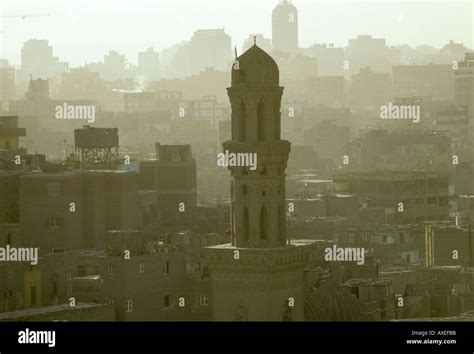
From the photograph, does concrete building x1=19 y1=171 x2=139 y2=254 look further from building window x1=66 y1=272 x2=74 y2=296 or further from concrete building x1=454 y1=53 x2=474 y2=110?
concrete building x1=454 y1=53 x2=474 y2=110

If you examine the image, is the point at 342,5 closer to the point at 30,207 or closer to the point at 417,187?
the point at 417,187

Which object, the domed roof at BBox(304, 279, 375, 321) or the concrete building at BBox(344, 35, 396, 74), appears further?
the concrete building at BBox(344, 35, 396, 74)

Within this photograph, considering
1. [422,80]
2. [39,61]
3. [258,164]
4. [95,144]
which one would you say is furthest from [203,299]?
[422,80]

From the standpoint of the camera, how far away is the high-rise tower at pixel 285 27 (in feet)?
187

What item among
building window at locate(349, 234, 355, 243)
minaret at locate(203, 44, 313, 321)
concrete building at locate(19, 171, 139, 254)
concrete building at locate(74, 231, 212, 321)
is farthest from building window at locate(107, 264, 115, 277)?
building window at locate(349, 234, 355, 243)

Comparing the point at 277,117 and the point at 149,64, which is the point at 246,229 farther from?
the point at 149,64

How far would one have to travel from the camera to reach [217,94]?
89.5 metres

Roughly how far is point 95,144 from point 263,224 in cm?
1809

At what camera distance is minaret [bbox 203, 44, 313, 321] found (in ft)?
105

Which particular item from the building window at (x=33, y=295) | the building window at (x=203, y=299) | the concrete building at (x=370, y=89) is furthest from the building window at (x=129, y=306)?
the concrete building at (x=370, y=89)

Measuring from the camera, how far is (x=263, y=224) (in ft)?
108

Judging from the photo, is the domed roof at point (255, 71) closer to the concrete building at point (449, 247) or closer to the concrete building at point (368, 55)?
the concrete building at point (449, 247)

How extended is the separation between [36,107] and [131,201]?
3630 centimetres

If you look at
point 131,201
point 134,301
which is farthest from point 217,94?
point 134,301
